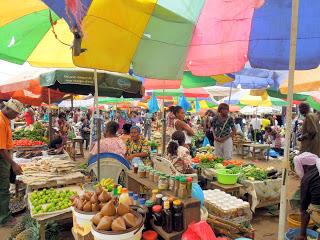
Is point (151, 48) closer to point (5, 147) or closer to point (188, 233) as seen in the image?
point (188, 233)

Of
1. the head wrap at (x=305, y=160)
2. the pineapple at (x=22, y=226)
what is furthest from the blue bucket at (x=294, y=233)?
the pineapple at (x=22, y=226)

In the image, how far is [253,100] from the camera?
13.1 metres

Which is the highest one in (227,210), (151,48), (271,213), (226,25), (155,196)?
(226,25)

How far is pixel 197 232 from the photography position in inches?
89.4

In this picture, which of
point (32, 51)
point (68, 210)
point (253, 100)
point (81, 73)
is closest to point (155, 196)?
point (68, 210)

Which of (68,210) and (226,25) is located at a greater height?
(226,25)

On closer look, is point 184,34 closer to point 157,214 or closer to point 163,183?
point 163,183

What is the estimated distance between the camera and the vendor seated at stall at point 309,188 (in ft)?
9.37

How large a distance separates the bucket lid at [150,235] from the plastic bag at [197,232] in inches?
9.4

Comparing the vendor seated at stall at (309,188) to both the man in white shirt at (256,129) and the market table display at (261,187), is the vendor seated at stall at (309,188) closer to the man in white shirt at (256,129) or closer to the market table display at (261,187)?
the market table display at (261,187)

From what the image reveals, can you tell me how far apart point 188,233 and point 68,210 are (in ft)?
5.97

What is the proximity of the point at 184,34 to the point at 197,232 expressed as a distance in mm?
2213

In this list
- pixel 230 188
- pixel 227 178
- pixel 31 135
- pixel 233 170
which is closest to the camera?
pixel 230 188

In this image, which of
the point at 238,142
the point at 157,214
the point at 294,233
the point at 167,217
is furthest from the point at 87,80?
the point at 238,142
